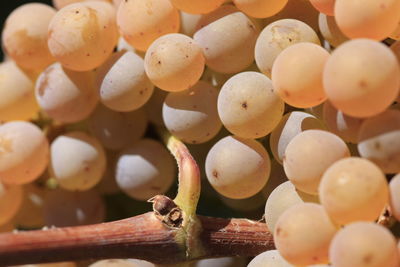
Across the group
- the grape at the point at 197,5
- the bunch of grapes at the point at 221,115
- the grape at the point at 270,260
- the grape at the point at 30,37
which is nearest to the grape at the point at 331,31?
the bunch of grapes at the point at 221,115

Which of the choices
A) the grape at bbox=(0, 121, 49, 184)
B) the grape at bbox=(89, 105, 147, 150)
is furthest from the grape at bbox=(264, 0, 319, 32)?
the grape at bbox=(0, 121, 49, 184)

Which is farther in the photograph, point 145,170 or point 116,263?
point 145,170

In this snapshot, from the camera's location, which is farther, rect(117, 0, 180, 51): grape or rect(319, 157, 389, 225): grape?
rect(117, 0, 180, 51): grape

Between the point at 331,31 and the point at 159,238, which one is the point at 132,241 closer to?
the point at 159,238

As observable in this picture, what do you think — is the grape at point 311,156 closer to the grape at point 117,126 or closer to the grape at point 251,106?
the grape at point 251,106

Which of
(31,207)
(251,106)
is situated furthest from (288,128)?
(31,207)

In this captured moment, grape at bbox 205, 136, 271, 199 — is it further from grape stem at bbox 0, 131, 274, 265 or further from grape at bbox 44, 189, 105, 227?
grape at bbox 44, 189, 105, 227
